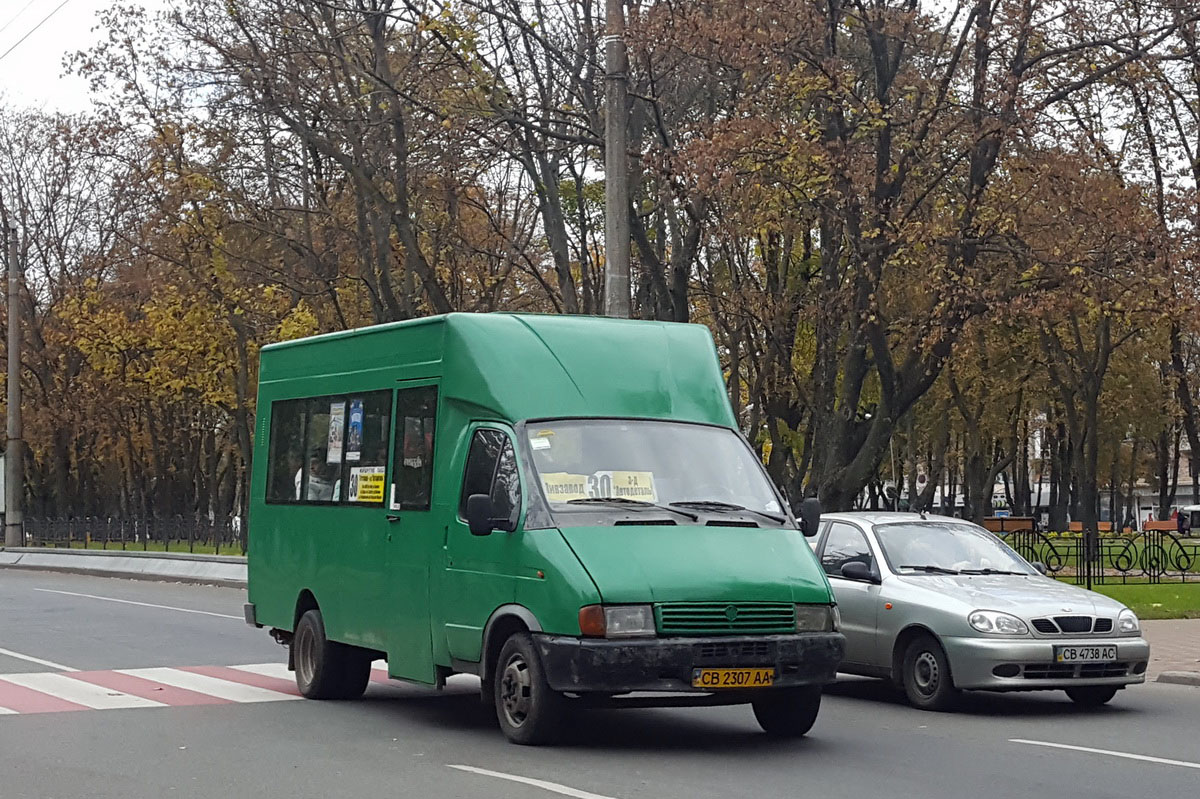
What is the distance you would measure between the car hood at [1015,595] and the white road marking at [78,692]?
6164 millimetres

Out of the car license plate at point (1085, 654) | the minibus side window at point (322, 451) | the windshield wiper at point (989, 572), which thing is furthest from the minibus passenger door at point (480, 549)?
the windshield wiper at point (989, 572)

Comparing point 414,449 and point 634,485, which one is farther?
point 414,449

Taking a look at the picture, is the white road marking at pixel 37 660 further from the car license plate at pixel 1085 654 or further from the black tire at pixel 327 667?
the car license plate at pixel 1085 654

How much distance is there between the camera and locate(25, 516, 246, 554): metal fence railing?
4425 cm

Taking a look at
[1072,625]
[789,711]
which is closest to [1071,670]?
[1072,625]

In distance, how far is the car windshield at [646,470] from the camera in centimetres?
1086

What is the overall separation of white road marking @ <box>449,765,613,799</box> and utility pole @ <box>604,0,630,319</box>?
9780mm

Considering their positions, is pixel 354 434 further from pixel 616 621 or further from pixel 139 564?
pixel 139 564

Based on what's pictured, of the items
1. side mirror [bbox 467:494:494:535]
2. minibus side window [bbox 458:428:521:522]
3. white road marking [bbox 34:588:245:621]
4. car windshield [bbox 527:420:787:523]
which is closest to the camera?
side mirror [bbox 467:494:494:535]

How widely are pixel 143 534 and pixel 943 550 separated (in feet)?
133

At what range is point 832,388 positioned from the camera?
29.8 m

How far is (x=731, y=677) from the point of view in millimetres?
10117

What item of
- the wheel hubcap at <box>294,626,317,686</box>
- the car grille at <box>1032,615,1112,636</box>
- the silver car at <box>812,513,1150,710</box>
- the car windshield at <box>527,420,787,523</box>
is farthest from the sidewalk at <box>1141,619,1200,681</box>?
the wheel hubcap at <box>294,626,317,686</box>

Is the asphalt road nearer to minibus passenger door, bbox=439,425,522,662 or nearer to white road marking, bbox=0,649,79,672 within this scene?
minibus passenger door, bbox=439,425,522,662
